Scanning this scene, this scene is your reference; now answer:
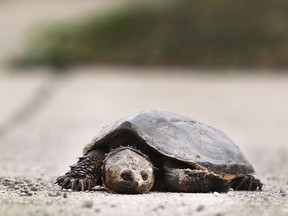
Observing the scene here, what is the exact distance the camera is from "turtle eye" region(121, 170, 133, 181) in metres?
6.04

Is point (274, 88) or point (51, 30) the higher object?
point (51, 30)

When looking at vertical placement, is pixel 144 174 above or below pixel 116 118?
below

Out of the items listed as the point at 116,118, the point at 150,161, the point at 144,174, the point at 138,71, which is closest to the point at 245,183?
the point at 150,161

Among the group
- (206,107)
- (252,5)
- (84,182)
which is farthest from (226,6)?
(84,182)

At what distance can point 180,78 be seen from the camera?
79.3ft

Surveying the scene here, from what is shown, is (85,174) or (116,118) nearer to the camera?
(85,174)

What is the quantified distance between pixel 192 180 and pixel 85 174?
2.40ft

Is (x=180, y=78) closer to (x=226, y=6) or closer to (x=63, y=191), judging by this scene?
(x=226, y=6)

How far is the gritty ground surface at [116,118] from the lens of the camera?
18.6 feet

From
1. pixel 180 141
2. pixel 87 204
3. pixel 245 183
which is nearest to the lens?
pixel 87 204

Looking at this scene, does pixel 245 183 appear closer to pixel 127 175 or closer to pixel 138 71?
pixel 127 175

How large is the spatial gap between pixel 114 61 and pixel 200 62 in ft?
8.25

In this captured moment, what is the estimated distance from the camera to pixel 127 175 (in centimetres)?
604

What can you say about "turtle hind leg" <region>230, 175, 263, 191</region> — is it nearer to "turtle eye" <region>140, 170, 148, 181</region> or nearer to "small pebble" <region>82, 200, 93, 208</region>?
"turtle eye" <region>140, 170, 148, 181</region>
